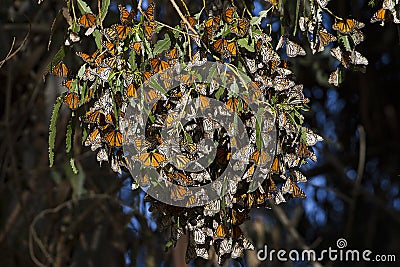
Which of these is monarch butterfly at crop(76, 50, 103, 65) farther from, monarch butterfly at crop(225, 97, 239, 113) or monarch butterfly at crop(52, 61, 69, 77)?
monarch butterfly at crop(225, 97, 239, 113)

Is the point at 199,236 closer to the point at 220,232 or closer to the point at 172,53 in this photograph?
the point at 220,232

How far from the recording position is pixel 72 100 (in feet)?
3.24

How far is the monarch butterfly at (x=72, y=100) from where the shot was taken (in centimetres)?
99

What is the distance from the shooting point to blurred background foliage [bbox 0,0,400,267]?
6.72 ft

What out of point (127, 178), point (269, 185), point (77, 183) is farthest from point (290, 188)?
point (77, 183)

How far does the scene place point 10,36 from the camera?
2383 mm

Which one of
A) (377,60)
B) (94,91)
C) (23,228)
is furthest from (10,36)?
(94,91)

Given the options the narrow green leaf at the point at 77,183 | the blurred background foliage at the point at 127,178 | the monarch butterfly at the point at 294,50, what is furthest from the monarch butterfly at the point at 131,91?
the narrow green leaf at the point at 77,183

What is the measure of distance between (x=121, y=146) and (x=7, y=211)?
1497 millimetres

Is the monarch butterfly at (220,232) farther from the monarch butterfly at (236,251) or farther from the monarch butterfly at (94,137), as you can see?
the monarch butterfly at (94,137)

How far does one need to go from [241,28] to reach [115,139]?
21cm

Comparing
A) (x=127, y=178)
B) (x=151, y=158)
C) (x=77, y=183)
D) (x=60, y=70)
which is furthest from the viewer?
(x=77, y=183)

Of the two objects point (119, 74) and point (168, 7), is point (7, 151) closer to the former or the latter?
point (168, 7)

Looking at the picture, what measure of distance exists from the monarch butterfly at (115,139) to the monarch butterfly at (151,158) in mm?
39
